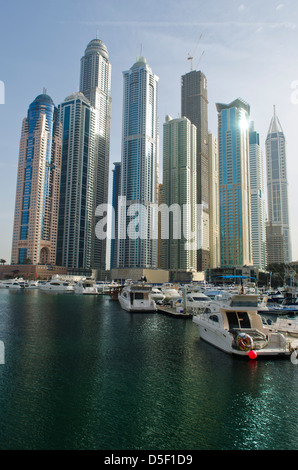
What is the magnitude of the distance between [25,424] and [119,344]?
58.8 feet

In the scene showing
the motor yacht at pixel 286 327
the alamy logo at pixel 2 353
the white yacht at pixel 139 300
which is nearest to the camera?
the alamy logo at pixel 2 353

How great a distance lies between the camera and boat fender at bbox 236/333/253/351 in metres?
26.9

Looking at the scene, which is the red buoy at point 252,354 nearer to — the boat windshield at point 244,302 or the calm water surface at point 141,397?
the calm water surface at point 141,397

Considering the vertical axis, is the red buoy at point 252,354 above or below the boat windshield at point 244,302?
below

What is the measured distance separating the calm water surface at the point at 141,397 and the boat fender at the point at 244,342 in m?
1.20

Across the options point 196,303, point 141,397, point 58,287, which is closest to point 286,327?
point 141,397

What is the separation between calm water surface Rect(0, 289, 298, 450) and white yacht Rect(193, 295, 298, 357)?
1014 mm

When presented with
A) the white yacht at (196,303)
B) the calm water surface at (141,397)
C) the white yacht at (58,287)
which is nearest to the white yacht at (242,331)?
the calm water surface at (141,397)

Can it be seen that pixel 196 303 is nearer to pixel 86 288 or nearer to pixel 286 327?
pixel 286 327

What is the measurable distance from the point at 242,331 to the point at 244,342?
1.83m

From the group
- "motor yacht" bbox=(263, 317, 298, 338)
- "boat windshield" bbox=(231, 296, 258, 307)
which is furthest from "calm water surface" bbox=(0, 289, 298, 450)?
"motor yacht" bbox=(263, 317, 298, 338)

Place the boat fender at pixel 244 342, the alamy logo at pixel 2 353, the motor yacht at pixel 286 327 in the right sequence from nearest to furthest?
the alamy logo at pixel 2 353, the boat fender at pixel 244 342, the motor yacht at pixel 286 327

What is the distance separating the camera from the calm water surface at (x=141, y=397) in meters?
14.3

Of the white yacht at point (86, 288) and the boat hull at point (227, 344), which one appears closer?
the boat hull at point (227, 344)
